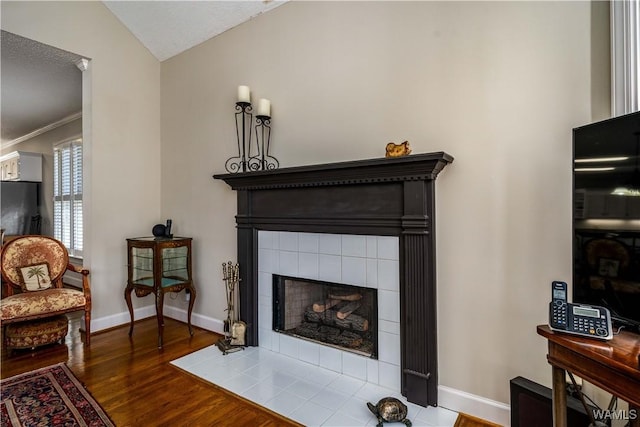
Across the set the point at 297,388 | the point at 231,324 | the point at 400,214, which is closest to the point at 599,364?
the point at 400,214

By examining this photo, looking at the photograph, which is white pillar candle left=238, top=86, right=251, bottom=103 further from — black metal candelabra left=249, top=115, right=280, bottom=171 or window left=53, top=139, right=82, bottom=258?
window left=53, top=139, right=82, bottom=258

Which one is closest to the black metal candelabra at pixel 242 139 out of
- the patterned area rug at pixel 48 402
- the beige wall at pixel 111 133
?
the beige wall at pixel 111 133

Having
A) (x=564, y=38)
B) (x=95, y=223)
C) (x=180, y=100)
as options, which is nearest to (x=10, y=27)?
(x=180, y=100)

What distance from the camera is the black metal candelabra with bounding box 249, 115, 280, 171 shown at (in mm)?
2801

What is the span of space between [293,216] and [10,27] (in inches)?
114

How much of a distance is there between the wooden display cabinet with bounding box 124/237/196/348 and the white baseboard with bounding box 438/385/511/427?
7.56 feet

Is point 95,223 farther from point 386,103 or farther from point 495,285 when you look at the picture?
point 495,285

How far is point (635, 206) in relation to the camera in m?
1.14

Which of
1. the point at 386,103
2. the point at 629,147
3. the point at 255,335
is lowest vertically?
the point at 255,335

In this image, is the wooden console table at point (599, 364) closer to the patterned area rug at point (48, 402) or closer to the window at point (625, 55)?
the window at point (625, 55)

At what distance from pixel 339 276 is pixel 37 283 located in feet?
9.29

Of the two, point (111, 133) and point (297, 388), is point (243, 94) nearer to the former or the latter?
point (111, 133)

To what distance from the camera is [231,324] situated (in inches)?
111

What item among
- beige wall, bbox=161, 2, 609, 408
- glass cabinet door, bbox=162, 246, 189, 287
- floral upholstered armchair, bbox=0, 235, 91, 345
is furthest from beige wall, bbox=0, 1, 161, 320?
beige wall, bbox=161, 2, 609, 408
